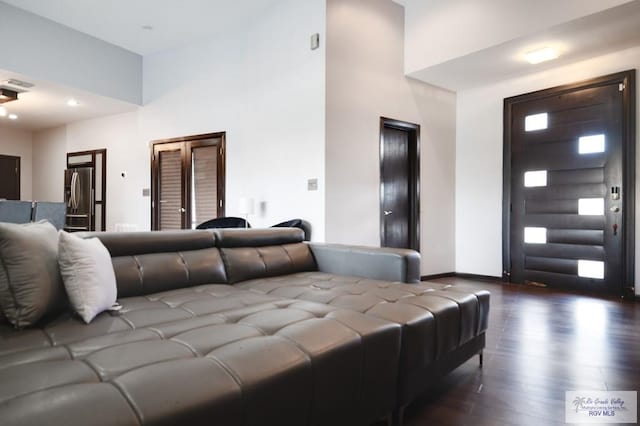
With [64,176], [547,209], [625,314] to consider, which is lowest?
[625,314]

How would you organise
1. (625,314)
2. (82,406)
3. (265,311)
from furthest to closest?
(625,314) < (265,311) < (82,406)

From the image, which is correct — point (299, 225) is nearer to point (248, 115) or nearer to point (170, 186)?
point (248, 115)

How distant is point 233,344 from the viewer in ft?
3.90

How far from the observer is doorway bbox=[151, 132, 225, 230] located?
18.2 ft

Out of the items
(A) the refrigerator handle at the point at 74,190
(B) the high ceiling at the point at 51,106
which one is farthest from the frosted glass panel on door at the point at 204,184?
(A) the refrigerator handle at the point at 74,190

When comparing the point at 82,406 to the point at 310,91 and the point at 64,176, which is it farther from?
the point at 64,176

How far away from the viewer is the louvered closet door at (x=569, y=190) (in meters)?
4.36

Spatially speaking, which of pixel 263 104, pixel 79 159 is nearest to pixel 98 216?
pixel 79 159

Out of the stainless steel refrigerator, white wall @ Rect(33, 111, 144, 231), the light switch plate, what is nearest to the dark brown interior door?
white wall @ Rect(33, 111, 144, 231)

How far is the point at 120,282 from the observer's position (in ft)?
6.26

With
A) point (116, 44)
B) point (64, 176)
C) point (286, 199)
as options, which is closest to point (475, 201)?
point (286, 199)

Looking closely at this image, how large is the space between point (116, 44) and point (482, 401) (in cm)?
698

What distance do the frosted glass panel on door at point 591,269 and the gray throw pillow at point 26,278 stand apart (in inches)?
211

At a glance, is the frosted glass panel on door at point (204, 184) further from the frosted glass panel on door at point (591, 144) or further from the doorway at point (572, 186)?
the frosted glass panel on door at point (591, 144)
